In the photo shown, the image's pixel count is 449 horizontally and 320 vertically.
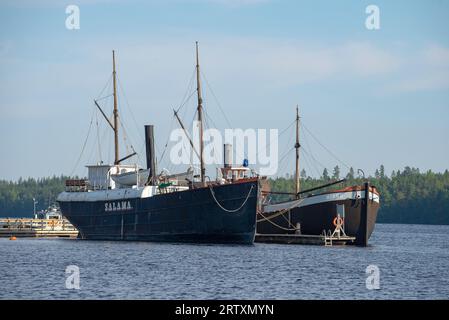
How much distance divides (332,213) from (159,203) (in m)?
14.0

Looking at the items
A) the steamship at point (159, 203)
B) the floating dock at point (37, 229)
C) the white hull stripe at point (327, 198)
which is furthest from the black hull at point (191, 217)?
the floating dock at point (37, 229)

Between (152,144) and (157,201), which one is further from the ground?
(152,144)

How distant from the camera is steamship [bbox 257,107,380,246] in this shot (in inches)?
2840

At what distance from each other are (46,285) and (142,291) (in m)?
5.41

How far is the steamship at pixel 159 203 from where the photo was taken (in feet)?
226

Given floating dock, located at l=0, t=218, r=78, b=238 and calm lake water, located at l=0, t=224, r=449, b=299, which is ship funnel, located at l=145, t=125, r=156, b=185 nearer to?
calm lake water, located at l=0, t=224, r=449, b=299

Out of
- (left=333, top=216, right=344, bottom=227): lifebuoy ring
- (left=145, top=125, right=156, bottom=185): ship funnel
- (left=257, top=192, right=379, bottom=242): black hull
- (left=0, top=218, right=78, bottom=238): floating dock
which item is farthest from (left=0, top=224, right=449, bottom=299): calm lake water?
(left=0, top=218, right=78, bottom=238): floating dock

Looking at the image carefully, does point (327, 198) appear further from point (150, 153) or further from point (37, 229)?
point (37, 229)

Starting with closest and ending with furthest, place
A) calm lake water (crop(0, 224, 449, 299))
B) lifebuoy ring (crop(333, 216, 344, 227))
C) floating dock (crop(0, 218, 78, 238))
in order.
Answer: calm lake water (crop(0, 224, 449, 299))
lifebuoy ring (crop(333, 216, 344, 227))
floating dock (crop(0, 218, 78, 238))

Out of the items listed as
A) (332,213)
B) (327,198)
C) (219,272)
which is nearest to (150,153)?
(327,198)
